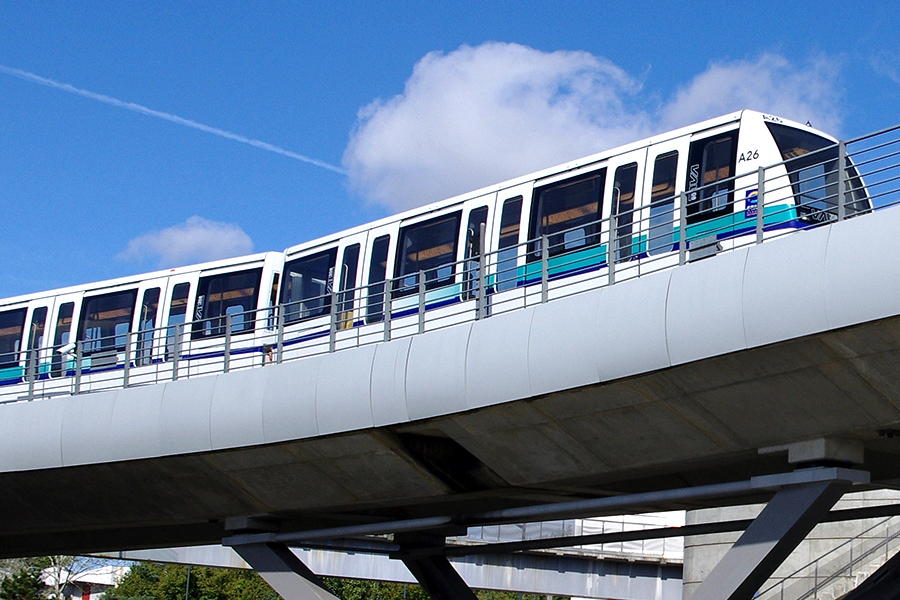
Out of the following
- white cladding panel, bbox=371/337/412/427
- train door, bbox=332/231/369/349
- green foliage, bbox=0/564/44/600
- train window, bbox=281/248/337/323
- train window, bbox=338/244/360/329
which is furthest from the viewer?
green foliage, bbox=0/564/44/600

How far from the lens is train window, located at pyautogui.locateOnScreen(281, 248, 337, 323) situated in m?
25.1

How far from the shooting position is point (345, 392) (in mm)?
17766

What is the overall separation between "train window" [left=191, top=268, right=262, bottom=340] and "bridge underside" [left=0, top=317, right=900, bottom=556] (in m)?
4.42

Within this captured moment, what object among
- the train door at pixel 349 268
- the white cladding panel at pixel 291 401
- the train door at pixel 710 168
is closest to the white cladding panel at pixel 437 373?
the white cladding panel at pixel 291 401

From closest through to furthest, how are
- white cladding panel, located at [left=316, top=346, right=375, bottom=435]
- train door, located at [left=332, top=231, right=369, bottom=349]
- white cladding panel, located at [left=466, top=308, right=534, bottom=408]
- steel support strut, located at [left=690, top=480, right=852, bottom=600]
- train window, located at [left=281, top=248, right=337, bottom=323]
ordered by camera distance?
steel support strut, located at [left=690, top=480, right=852, bottom=600]
white cladding panel, located at [left=466, top=308, right=534, bottom=408]
white cladding panel, located at [left=316, top=346, right=375, bottom=435]
train door, located at [left=332, top=231, right=369, bottom=349]
train window, located at [left=281, top=248, right=337, bottom=323]

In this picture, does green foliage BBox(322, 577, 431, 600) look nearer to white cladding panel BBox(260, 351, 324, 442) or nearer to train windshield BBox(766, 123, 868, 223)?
white cladding panel BBox(260, 351, 324, 442)

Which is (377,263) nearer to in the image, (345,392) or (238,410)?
(238,410)

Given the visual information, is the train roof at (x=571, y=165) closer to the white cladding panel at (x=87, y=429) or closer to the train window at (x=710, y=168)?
the train window at (x=710, y=168)

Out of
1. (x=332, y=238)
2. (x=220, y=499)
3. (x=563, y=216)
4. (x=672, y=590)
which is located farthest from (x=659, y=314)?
(x=672, y=590)

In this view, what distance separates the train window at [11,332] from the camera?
2950 cm

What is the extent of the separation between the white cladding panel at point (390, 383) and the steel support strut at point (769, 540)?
4859 mm

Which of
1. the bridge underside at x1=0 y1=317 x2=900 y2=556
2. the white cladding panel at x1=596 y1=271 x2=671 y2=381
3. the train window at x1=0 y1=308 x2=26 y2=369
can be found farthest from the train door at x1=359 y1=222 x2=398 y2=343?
the train window at x1=0 y1=308 x2=26 y2=369

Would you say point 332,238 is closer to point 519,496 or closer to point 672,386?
point 519,496

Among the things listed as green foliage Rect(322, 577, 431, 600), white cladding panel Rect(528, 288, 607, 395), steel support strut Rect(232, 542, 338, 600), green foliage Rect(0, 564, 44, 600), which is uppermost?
white cladding panel Rect(528, 288, 607, 395)
